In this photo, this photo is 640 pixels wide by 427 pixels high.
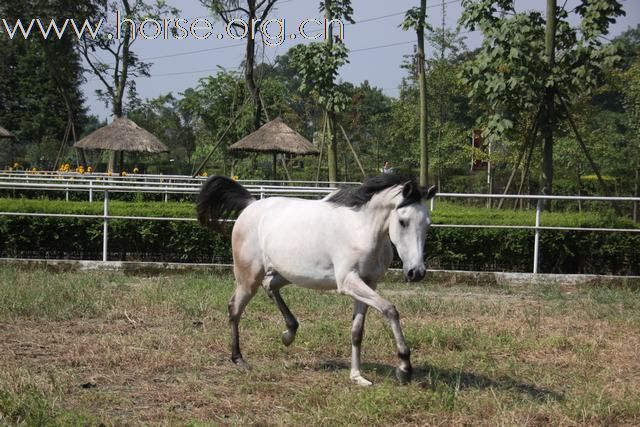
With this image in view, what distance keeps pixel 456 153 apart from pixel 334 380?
84.6 feet

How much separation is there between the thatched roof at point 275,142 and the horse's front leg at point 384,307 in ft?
54.4

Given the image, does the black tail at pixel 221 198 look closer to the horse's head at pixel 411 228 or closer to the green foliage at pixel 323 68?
the horse's head at pixel 411 228

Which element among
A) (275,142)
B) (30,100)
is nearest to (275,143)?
(275,142)

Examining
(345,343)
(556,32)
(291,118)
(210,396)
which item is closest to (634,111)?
(556,32)

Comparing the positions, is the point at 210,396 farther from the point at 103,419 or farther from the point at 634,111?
the point at 634,111

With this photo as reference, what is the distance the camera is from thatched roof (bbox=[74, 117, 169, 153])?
80.7 ft

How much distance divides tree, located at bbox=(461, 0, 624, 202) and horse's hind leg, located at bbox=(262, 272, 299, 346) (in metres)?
8.33

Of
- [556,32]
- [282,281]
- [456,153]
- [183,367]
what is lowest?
[183,367]

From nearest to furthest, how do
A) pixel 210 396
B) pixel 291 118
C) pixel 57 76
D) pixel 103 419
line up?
1. pixel 103 419
2. pixel 210 396
3. pixel 57 76
4. pixel 291 118

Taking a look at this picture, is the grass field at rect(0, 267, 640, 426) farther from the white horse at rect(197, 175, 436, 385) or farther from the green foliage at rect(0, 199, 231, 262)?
the green foliage at rect(0, 199, 231, 262)

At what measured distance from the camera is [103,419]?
4.56 m

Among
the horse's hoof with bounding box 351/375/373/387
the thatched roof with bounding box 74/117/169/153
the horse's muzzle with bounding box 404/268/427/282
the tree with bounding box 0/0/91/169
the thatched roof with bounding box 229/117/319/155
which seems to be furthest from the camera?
the tree with bounding box 0/0/91/169

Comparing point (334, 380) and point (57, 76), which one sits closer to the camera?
point (334, 380)

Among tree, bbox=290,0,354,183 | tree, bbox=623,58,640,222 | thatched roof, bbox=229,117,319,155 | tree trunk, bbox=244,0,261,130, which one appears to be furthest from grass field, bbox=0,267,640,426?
tree trunk, bbox=244,0,261,130
